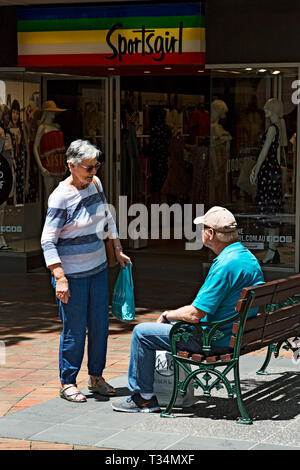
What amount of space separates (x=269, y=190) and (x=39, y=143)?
3372 millimetres

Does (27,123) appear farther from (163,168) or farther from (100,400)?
(100,400)

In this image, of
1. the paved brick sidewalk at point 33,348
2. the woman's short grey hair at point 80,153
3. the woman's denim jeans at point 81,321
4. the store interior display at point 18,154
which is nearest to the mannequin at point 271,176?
the paved brick sidewalk at point 33,348

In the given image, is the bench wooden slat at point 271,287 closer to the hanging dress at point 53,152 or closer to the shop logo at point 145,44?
the shop logo at point 145,44

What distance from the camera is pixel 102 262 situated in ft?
23.3

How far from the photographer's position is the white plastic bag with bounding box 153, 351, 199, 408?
6.70 meters

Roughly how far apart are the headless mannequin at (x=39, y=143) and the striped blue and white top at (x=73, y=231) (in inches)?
278

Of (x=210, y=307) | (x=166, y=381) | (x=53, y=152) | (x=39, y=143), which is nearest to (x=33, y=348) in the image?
(x=166, y=381)

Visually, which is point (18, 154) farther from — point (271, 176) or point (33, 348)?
point (33, 348)

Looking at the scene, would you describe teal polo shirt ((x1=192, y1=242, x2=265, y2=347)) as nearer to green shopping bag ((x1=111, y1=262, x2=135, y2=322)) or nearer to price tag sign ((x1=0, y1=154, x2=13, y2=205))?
green shopping bag ((x1=111, y1=262, x2=135, y2=322))

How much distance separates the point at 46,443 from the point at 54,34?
27.1 ft

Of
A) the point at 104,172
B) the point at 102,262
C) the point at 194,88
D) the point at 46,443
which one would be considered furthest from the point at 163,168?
the point at 46,443

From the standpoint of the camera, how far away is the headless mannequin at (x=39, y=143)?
14.0 metres

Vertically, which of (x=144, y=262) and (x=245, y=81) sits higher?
(x=245, y=81)

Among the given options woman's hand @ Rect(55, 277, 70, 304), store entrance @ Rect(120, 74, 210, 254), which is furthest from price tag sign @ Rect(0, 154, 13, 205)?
woman's hand @ Rect(55, 277, 70, 304)
